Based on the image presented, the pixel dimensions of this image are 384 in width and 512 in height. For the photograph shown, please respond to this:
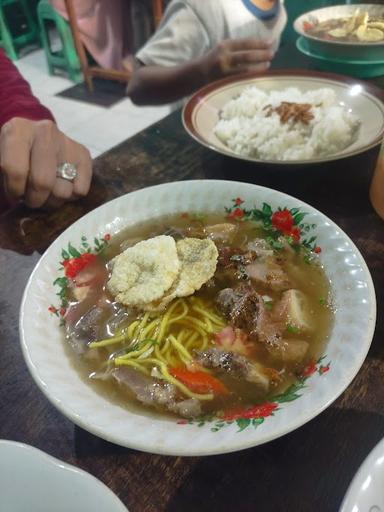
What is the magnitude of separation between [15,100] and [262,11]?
5.84ft

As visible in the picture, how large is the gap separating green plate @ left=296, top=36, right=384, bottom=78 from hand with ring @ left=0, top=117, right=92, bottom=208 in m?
1.47

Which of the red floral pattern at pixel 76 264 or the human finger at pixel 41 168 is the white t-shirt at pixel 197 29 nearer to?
the human finger at pixel 41 168

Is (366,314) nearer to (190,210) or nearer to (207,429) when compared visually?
(207,429)

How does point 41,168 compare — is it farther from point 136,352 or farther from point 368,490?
point 368,490

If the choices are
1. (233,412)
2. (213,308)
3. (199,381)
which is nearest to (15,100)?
(213,308)

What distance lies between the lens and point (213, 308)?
1192 mm

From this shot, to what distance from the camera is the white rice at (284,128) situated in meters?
1.72

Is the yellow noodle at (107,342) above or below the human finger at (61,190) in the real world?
below

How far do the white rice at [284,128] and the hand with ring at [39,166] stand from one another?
64 cm

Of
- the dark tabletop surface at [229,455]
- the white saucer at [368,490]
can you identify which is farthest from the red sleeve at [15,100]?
the white saucer at [368,490]

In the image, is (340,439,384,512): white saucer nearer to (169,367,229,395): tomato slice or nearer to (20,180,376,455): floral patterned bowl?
(20,180,376,455): floral patterned bowl

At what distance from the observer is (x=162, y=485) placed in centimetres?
86

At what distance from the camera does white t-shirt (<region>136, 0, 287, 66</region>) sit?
8.68 ft

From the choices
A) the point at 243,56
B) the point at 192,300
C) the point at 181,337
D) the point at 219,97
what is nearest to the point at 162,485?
the point at 181,337
